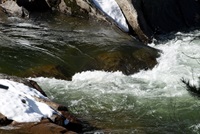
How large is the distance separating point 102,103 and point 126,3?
7.50 m

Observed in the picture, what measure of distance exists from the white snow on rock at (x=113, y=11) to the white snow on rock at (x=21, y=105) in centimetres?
801

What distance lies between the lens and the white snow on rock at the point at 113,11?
1513cm

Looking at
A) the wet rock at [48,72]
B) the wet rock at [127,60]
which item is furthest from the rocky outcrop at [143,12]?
the wet rock at [48,72]

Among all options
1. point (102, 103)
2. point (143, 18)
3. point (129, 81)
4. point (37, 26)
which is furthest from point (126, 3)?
point (102, 103)

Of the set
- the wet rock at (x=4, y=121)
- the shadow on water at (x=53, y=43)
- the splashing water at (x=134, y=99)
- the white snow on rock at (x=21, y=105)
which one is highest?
the shadow on water at (x=53, y=43)

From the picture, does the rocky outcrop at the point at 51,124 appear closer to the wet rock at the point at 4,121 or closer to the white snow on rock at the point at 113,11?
the wet rock at the point at 4,121

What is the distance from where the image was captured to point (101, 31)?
1412cm

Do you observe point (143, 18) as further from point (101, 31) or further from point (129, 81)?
point (129, 81)

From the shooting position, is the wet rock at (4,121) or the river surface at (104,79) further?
the river surface at (104,79)

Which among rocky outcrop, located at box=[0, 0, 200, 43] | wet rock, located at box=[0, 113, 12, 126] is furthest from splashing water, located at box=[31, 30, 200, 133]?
rocky outcrop, located at box=[0, 0, 200, 43]

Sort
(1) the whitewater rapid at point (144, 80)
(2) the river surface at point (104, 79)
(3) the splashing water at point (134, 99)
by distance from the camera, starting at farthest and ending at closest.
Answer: (1) the whitewater rapid at point (144, 80)
(2) the river surface at point (104, 79)
(3) the splashing water at point (134, 99)

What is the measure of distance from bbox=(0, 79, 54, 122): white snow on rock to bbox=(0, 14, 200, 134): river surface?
3.47ft

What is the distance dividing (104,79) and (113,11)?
5.60 meters

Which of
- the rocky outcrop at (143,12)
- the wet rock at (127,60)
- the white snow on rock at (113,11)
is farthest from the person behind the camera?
the rocky outcrop at (143,12)
